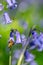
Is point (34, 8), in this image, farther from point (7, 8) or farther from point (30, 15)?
point (7, 8)

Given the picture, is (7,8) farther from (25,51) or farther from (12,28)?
(25,51)

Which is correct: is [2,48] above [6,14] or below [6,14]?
below

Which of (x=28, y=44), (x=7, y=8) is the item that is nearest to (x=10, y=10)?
(x=7, y=8)

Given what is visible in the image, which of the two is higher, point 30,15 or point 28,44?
point 30,15

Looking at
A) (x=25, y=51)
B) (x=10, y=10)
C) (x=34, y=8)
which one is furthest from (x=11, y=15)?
(x=25, y=51)

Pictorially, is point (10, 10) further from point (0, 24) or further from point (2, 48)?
point (2, 48)

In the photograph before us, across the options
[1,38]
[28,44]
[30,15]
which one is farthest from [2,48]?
[30,15]

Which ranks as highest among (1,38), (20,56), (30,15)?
(30,15)
